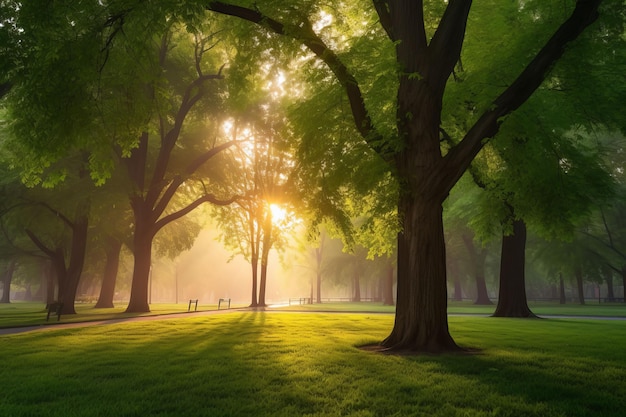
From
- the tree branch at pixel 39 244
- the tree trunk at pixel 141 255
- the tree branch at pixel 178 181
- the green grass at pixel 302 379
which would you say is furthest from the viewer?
the tree branch at pixel 39 244

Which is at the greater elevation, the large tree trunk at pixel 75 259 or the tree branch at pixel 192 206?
the tree branch at pixel 192 206

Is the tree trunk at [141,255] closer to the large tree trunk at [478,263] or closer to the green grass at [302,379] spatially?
the green grass at [302,379]

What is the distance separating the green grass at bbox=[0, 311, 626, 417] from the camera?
202 inches

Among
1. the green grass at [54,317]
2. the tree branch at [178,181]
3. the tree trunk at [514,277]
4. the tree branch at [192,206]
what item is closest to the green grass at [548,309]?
the tree trunk at [514,277]

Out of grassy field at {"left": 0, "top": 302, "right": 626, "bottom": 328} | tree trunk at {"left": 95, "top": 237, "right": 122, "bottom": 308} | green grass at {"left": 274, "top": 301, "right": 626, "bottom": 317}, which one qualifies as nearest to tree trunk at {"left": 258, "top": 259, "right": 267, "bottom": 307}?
green grass at {"left": 274, "top": 301, "right": 626, "bottom": 317}

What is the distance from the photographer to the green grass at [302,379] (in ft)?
16.9

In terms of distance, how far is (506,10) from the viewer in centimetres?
1248

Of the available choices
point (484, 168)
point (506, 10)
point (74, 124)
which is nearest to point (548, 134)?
point (484, 168)

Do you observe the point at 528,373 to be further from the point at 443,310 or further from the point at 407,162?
the point at 407,162

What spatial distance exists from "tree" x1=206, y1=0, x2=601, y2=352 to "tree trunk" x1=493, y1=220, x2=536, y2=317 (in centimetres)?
1474

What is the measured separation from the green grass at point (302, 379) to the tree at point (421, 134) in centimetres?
123

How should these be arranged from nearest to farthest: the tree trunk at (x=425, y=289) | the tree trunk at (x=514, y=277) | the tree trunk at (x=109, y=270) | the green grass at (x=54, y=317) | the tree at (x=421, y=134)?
the tree at (x=421, y=134)
the tree trunk at (x=425, y=289)
the green grass at (x=54, y=317)
the tree trunk at (x=514, y=277)
the tree trunk at (x=109, y=270)

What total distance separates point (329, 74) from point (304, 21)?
1447mm

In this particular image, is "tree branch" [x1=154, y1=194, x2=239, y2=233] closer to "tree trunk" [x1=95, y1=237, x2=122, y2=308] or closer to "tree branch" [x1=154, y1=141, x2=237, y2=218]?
"tree branch" [x1=154, y1=141, x2=237, y2=218]
